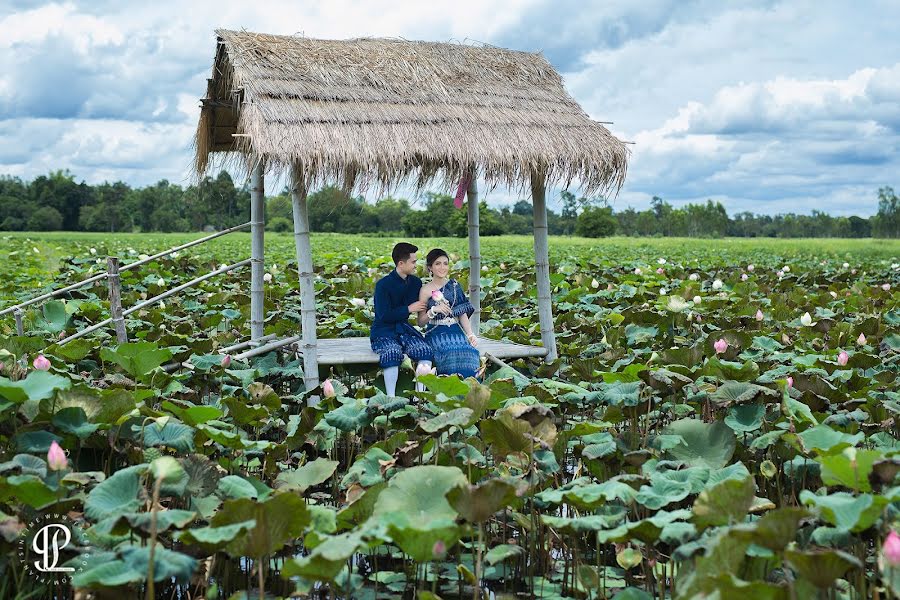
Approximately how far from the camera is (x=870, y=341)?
6.56m

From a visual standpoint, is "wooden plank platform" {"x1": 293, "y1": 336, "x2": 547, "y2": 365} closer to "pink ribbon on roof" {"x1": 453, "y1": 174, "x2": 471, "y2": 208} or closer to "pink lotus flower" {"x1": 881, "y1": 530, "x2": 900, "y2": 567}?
"pink ribbon on roof" {"x1": 453, "y1": 174, "x2": 471, "y2": 208}

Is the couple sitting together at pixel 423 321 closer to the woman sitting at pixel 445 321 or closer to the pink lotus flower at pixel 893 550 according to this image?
the woman sitting at pixel 445 321

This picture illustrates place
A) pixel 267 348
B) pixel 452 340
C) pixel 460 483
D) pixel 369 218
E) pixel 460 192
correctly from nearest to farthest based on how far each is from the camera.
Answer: pixel 460 483
pixel 452 340
pixel 267 348
pixel 460 192
pixel 369 218

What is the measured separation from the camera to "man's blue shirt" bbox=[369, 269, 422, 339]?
5668mm

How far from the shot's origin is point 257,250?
22.9 ft

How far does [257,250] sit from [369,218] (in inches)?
1542

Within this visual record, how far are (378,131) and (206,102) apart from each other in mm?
1803

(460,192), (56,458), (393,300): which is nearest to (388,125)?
(393,300)

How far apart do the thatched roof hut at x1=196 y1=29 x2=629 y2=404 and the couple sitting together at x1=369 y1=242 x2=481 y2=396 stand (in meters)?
0.23

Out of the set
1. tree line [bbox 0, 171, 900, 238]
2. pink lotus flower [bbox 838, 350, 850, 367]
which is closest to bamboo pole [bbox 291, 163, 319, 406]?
pink lotus flower [bbox 838, 350, 850, 367]
